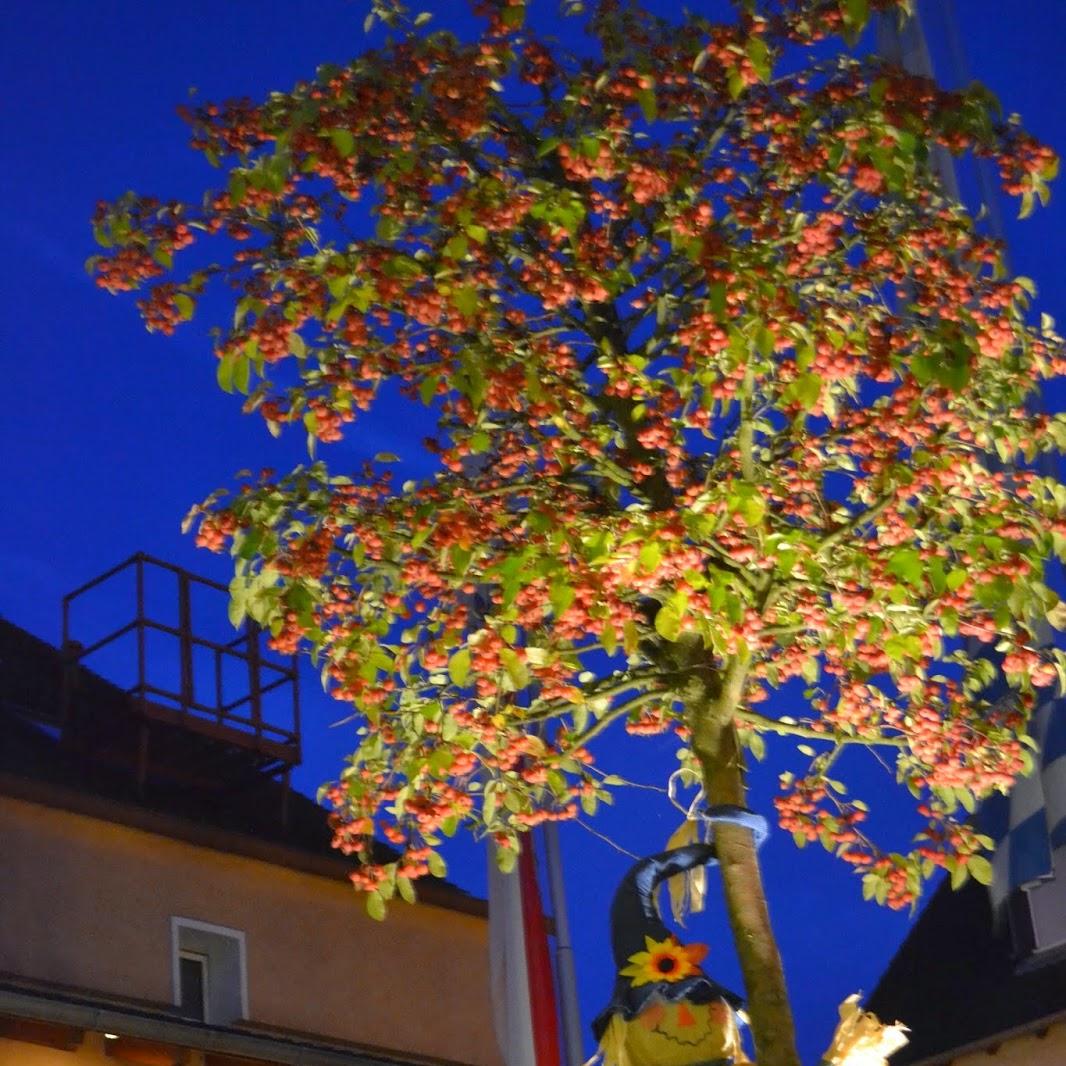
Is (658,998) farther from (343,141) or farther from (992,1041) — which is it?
(992,1041)

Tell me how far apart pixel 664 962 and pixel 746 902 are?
1.22 feet

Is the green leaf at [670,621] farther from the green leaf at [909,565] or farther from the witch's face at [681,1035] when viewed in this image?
the witch's face at [681,1035]

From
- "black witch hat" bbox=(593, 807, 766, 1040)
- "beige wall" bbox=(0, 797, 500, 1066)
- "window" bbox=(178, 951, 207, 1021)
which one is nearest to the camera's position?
"black witch hat" bbox=(593, 807, 766, 1040)

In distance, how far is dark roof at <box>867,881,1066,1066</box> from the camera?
624 inches

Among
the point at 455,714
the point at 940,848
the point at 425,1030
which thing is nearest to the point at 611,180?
Result: the point at 455,714

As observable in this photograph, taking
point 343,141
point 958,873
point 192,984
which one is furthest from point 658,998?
point 192,984

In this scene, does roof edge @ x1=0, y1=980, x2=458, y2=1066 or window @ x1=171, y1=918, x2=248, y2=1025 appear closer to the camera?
roof edge @ x1=0, y1=980, x2=458, y2=1066

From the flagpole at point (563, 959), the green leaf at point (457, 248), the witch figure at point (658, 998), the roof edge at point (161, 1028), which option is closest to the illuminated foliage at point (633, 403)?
the green leaf at point (457, 248)

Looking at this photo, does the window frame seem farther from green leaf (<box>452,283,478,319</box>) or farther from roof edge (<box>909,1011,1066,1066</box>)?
green leaf (<box>452,283,478,319</box>)

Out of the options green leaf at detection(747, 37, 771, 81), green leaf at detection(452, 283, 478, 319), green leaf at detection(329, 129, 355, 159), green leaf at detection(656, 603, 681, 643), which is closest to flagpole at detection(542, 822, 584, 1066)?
green leaf at detection(656, 603, 681, 643)

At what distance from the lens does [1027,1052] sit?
608 inches

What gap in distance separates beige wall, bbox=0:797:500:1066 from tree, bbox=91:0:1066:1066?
7.70 metres

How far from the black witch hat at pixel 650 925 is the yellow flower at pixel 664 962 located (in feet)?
0.07

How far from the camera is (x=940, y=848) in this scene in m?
7.23
